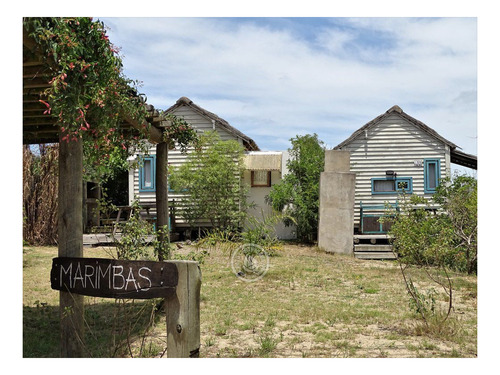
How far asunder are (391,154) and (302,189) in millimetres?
4555

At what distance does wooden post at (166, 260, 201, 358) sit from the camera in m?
4.13

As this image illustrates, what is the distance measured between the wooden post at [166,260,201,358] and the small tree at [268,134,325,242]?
1407 centimetres

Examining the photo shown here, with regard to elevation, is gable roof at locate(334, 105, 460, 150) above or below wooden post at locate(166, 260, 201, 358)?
above

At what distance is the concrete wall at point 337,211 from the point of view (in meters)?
16.1

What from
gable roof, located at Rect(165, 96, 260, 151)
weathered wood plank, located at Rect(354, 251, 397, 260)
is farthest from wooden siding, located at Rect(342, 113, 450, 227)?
gable roof, located at Rect(165, 96, 260, 151)

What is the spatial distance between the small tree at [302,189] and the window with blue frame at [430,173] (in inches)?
181

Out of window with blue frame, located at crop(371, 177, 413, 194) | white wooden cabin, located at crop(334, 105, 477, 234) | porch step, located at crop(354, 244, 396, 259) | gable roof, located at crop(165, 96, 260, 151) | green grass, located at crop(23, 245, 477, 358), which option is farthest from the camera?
window with blue frame, located at crop(371, 177, 413, 194)

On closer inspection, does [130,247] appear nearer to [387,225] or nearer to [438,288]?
[438,288]

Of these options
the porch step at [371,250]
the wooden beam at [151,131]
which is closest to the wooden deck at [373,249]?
the porch step at [371,250]

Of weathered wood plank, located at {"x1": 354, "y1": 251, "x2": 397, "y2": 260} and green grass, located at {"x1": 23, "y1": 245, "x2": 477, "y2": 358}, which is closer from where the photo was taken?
green grass, located at {"x1": 23, "y1": 245, "x2": 477, "y2": 358}

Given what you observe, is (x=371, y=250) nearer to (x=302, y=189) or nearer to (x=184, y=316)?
(x=302, y=189)

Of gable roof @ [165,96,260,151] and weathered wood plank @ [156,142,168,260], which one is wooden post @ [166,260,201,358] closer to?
weathered wood plank @ [156,142,168,260]

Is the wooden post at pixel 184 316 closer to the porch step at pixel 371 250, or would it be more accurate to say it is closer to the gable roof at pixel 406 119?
the porch step at pixel 371 250

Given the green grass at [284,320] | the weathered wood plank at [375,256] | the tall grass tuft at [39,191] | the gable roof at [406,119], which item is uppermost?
the gable roof at [406,119]
